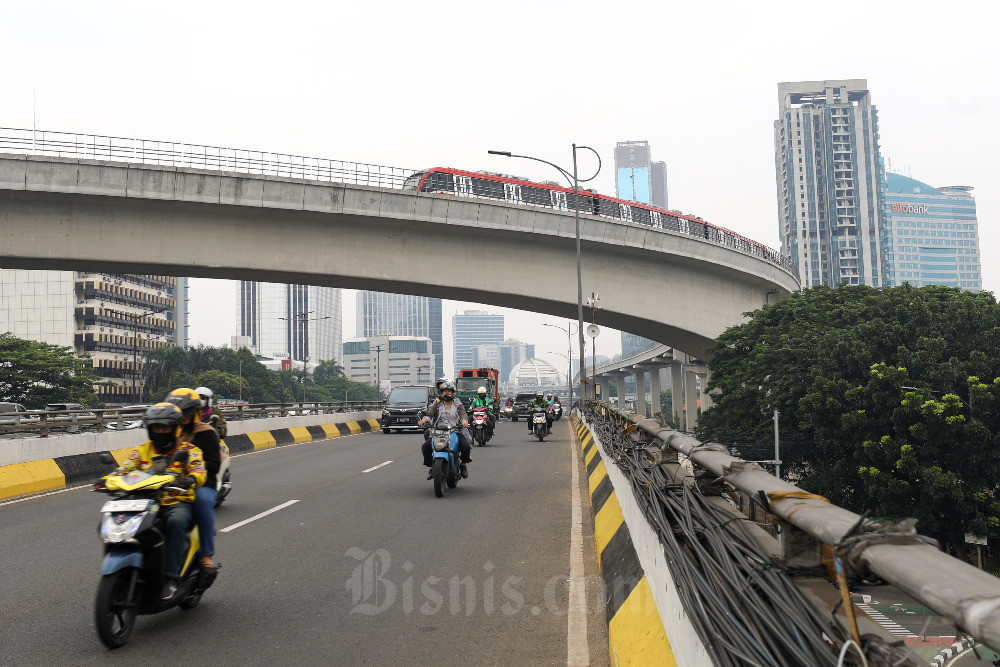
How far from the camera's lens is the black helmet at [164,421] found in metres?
5.74

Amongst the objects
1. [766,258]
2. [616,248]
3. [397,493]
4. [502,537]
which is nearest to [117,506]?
[502,537]

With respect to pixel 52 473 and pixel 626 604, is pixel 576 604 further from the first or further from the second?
pixel 52 473

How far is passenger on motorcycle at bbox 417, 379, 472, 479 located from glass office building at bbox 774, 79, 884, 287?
615 ft

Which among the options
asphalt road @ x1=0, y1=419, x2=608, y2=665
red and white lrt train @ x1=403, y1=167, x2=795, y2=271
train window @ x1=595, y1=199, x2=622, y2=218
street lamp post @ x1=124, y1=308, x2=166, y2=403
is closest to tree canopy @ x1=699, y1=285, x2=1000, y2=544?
red and white lrt train @ x1=403, y1=167, x2=795, y2=271

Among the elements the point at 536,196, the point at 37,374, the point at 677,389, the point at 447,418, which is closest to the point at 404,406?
the point at 536,196

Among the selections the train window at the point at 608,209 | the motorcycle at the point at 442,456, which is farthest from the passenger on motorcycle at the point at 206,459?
the train window at the point at 608,209

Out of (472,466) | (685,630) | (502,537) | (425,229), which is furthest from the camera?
(425,229)

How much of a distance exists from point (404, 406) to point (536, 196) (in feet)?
31.1

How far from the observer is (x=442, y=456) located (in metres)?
12.5

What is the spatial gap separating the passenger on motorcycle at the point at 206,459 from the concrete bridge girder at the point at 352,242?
20.3m

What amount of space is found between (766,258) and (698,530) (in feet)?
117

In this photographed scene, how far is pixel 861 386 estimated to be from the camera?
31.2 metres

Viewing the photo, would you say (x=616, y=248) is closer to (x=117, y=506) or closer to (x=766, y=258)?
(x=766, y=258)

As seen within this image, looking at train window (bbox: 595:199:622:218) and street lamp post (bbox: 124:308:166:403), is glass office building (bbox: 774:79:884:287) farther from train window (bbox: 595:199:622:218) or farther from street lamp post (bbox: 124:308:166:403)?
train window (bbox: 595:199:622:218)
